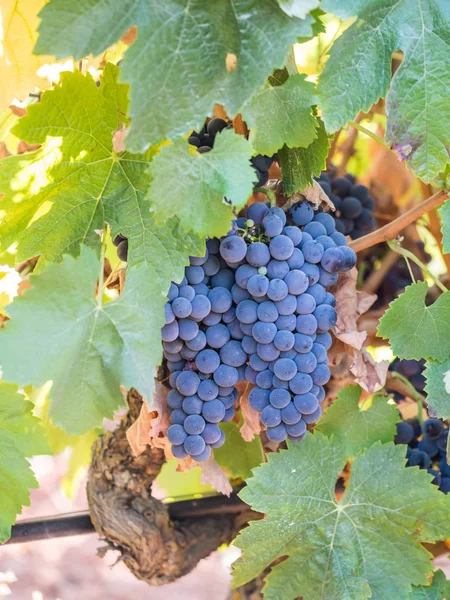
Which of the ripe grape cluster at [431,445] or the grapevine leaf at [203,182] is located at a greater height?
the grapevine leaf at [203,182]

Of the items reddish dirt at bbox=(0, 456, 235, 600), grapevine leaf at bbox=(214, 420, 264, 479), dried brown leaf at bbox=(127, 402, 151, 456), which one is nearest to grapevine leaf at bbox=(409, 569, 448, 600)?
grapevine leaf at bbox=(214, 420, 264, 479)

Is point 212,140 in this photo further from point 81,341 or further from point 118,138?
point 81,341

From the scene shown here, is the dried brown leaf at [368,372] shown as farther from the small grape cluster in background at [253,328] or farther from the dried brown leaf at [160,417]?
the dried brown leaf at [160,417]

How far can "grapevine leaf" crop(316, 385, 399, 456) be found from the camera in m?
0.89

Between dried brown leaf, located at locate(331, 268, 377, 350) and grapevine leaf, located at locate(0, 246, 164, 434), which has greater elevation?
grapevine leaf, located at locate(0, 246, 164, 434)

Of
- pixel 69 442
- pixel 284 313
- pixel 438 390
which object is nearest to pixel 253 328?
pixel 284 313

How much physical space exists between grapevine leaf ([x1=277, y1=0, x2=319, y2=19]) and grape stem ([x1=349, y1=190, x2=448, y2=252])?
0.31 m

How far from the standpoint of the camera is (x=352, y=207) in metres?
1.15

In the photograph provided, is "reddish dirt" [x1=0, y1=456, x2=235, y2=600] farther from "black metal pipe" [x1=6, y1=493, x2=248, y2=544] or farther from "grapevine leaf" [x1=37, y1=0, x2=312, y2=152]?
"grapevine leaf" [x1=37, y1=0, x2=312, y2=152]

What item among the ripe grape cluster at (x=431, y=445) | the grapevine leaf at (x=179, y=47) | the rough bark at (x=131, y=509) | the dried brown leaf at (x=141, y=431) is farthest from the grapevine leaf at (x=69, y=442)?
the grapevine leaf at (x=179, y=47)

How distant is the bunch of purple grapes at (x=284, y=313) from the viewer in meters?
0.71

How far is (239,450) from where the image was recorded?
1.07 metres

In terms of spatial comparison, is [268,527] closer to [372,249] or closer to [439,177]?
[439,177]

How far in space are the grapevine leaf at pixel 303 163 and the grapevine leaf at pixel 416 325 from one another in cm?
18
